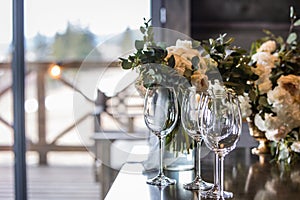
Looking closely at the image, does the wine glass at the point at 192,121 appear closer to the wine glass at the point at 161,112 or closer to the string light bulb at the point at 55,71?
the wine glass at the point at 161,112

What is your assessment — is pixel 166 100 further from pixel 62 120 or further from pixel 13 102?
pixel 62 120

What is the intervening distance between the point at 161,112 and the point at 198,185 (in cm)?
22

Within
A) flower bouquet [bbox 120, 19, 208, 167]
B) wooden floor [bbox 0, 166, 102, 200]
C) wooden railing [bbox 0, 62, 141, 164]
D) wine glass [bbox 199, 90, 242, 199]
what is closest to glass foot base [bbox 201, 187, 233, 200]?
wine glass [bbox 199, 90, 242, 199]

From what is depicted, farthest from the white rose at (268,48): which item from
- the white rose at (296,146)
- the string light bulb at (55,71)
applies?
the string light bulb at (55,71)

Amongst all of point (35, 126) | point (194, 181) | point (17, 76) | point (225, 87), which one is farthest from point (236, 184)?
point (35, 126)

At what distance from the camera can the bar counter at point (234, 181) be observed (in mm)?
1176

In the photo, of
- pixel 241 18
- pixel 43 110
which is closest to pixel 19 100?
pixel 43 110

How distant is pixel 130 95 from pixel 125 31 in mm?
830

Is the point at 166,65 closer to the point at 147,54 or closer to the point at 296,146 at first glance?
the point at 147,54

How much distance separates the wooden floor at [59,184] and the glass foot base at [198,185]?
2.29 m

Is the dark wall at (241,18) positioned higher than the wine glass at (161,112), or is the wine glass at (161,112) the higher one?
the dark wall at (241,18)

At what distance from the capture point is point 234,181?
4.34 feet

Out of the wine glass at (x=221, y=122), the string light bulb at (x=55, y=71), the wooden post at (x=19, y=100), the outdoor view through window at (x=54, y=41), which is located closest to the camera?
the wine glass at (x=221, y=122)

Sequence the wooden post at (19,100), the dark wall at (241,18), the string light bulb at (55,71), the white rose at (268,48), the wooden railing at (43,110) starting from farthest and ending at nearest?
the dark wall at (241,18) < the string light bulb at (55,71) < the wooden railing at (43,110) < the wooden post at (19,100) < the white rose at (268,48)
